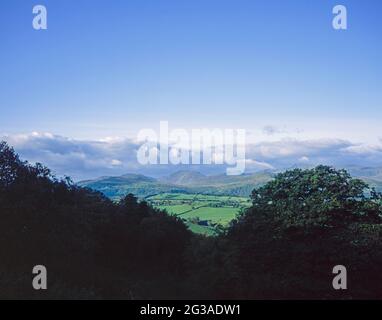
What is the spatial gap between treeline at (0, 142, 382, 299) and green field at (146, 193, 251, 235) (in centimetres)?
865

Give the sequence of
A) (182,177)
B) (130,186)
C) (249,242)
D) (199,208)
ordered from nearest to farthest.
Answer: (249,242) < (199,208) < (130,186) < (182,177)

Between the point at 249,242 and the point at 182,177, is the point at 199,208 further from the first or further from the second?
the point at 182,177

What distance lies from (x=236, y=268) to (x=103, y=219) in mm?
15710

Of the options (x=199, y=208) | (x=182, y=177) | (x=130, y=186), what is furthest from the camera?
(x=182, y=177)

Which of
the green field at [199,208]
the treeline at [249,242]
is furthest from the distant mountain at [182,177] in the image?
the treeline at [249,242]

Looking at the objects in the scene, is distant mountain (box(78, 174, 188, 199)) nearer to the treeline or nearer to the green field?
the green field

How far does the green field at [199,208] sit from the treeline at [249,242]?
865cm

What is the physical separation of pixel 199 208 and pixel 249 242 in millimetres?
21125

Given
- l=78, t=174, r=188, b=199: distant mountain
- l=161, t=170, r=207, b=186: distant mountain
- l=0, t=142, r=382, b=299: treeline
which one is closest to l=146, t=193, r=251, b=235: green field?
l=78, t=174, r=188, b=199: distant mountain

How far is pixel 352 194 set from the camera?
2778 centimetres

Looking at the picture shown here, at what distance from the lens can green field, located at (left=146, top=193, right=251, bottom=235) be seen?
3987cm

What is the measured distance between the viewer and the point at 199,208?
47281 mm

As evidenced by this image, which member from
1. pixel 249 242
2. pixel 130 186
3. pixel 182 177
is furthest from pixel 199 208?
pixel 182 177

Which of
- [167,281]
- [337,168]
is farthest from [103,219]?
[337,168]
